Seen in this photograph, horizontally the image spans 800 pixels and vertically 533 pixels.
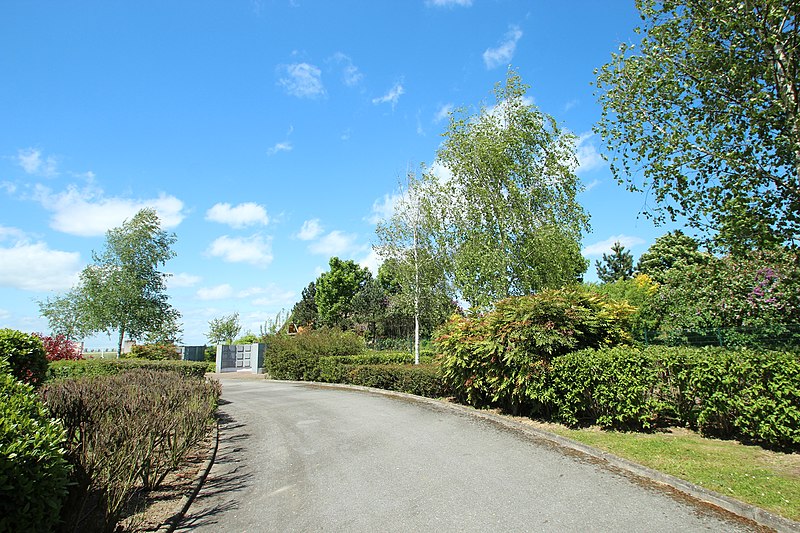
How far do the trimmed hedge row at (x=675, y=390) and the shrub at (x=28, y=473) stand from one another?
7736 millimetres

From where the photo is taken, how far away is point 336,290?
51.4 meters

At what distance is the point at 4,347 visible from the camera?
33.9 ft

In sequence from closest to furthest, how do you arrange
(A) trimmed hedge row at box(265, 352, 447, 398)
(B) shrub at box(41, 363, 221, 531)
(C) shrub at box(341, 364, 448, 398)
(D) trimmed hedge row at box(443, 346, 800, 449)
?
(B) shrub at box(41, 363, 221, 531)
(D) trimmed hedge row at box(443, 346, 800, 449)
(C) shrub at box(341, 364, 448, 398)
(A) trimmed hedge row at box(265, 352, 447, 398)

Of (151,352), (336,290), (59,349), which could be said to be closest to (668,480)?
(59,349)

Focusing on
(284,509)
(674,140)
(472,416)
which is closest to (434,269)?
(472,416)

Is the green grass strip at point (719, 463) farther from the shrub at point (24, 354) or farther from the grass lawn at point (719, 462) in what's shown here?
the shrub at point (24, 354)

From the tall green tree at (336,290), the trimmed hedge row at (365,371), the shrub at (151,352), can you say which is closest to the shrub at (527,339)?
the trimmed hedge row at (365,371)

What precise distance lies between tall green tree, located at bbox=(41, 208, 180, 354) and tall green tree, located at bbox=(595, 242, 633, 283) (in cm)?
4174

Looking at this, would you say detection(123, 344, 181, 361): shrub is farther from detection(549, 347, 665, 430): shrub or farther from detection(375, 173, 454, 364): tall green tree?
detection(549, 347, 665, 430): shrub

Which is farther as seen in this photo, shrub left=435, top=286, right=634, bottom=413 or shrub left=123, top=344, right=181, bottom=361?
shrub left=123, top=344, right=181, bottom=361

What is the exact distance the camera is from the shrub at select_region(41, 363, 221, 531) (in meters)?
4.02

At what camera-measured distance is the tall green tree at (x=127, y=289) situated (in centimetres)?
2864

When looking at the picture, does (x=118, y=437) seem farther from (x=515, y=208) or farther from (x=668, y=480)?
(x=515, y=208)

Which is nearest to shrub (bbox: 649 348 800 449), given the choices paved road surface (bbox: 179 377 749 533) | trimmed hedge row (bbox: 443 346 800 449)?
trimmed hedge row (bbox: 443 346 800 449)
